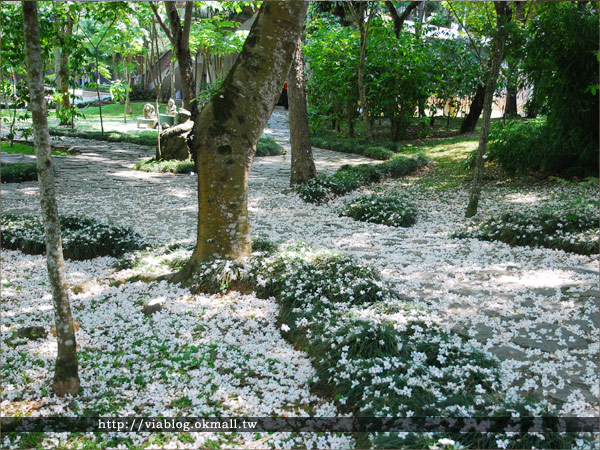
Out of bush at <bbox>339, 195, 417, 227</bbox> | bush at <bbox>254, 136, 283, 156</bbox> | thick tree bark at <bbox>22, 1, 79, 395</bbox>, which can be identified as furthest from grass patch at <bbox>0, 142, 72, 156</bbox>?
thick tree bark at <bbox>22, 1, 79, 395</bbox>

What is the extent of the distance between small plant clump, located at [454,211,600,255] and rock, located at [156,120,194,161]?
674 cm

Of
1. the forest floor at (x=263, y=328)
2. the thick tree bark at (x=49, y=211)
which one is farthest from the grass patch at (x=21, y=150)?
the thick tree bark at (x=49, y=211)

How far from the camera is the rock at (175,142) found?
35.2ft

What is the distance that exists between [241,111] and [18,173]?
22.3ft

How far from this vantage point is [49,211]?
2641 millimetres

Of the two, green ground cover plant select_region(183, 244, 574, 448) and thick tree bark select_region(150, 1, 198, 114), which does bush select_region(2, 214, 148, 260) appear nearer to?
green ground cover plant select_region(183, 244, 574, 448)

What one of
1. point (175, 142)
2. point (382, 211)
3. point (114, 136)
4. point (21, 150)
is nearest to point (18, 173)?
point (175, 142)

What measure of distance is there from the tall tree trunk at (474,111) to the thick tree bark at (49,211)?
12996mm

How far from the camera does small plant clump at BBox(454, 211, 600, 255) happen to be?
16.5 feet

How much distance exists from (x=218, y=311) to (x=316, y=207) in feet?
12.2

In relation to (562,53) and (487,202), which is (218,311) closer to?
(487,202)

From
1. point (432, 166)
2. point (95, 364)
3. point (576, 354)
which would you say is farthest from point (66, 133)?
point (576, 354)

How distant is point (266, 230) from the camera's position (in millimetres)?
6223

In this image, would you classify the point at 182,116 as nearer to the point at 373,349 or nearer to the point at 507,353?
the point at 373,349
